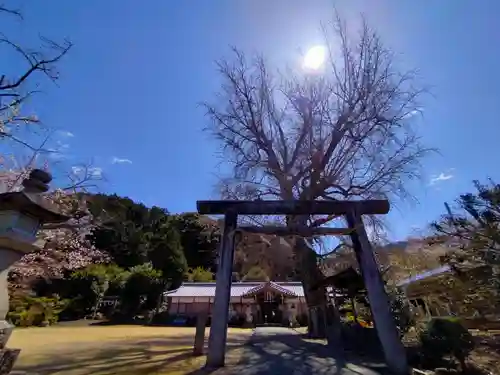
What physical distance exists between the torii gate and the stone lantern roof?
11.1 feet

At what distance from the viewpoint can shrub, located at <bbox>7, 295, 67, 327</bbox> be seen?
684 inches

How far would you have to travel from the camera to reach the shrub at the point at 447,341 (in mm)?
6117

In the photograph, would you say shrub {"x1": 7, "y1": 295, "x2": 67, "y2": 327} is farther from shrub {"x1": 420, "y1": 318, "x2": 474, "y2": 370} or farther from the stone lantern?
shrub {"x1": 420, "y1": 318, "x2": 474, "y2": 370}

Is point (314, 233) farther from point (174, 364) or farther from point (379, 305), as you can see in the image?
point (174, 364)

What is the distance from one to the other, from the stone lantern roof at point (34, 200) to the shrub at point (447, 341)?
7.58 m

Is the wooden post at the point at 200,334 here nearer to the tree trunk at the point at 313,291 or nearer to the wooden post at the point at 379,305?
the wooden post at the point at 379,305

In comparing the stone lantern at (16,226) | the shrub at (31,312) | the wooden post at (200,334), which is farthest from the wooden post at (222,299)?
the shrub at (31,312)

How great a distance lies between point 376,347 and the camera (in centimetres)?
812

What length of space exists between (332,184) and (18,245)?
1187 centimetres

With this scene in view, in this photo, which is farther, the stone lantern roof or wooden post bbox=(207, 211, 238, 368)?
wooden post bbox=(207, 211, 238, 368)

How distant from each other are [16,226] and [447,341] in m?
7.96

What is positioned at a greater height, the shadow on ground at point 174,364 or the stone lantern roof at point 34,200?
the stone lantern roof at point 34,200

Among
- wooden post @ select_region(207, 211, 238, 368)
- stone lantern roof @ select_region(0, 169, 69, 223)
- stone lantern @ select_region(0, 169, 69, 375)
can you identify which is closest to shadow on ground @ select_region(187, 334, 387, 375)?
wooden post @ select_region(207, 211, 238, 368)

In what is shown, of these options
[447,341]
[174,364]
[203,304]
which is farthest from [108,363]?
[203,304]
